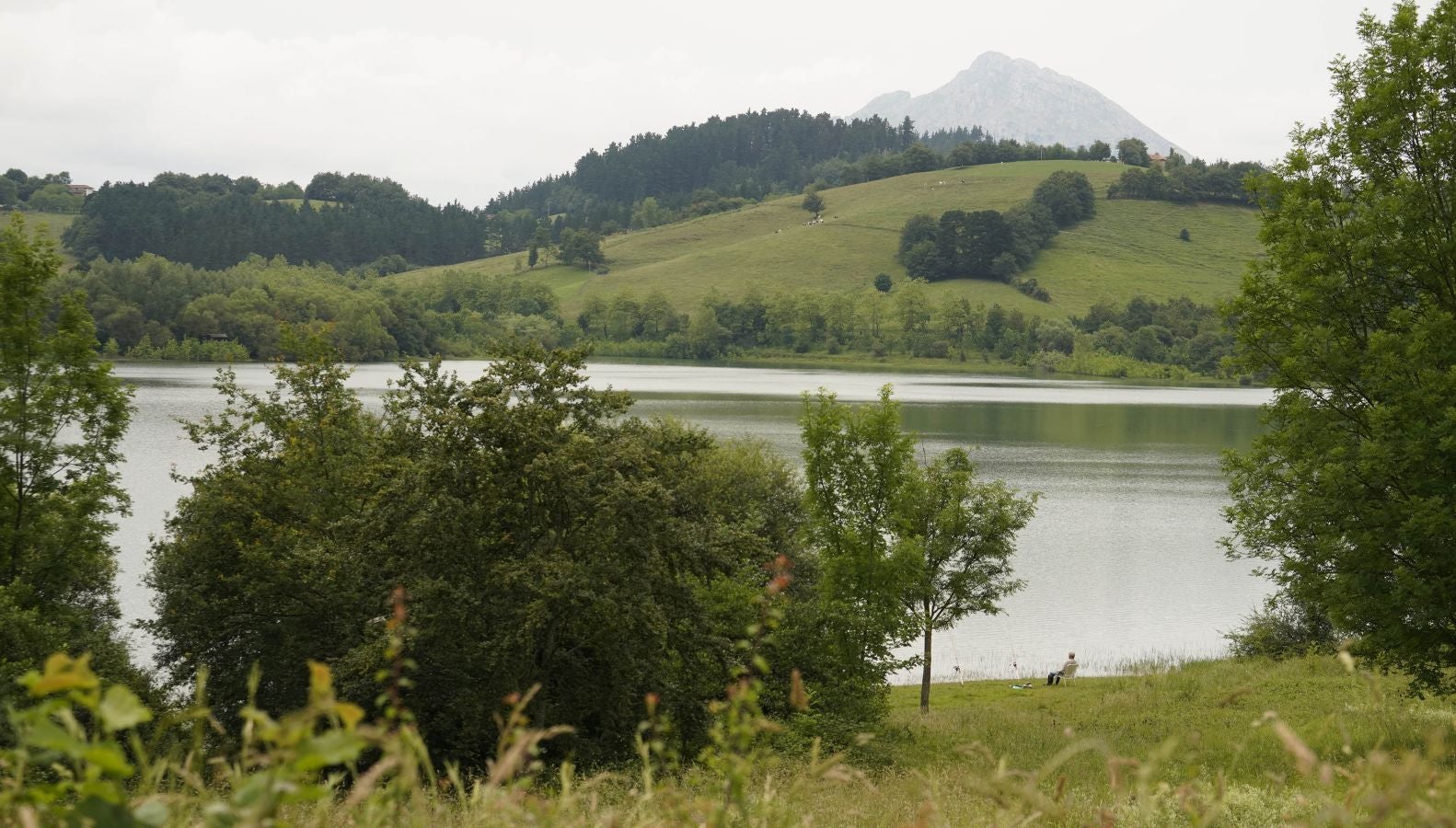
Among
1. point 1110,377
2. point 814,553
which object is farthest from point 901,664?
point 1110,377

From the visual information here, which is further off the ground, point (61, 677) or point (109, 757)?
point (61, 677)

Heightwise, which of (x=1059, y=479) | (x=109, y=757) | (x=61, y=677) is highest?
(x=61, y=677)

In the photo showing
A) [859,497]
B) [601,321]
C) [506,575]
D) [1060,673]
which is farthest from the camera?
[601,321]

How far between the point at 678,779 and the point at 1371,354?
39.5 feet

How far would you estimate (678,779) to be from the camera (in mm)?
14578

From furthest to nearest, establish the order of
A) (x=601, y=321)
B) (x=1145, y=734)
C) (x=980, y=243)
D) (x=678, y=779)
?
(x=980, y=243)
(x=601, y=321)
(x=1145, y=734)
(x=678, y=779)

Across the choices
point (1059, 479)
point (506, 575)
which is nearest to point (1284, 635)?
point (506, 575)

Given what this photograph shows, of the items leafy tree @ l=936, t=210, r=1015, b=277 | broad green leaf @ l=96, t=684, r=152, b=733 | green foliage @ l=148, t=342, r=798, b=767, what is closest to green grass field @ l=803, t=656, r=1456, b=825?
broad green leaf @ l=96, t=684, r=152, b=733

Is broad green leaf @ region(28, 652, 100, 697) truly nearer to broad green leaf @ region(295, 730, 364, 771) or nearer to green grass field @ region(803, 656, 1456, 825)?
broad green leaf @ region(295, 730, 364, 771)

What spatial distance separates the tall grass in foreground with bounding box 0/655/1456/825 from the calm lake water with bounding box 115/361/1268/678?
856 inches

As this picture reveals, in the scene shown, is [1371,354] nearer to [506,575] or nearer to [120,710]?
[506,575]

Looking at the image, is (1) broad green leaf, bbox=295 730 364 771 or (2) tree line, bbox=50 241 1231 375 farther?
(2) tree line, bbox=50 241 1231 375

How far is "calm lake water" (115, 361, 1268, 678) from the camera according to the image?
41406 mm

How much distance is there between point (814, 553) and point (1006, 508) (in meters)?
7.48
